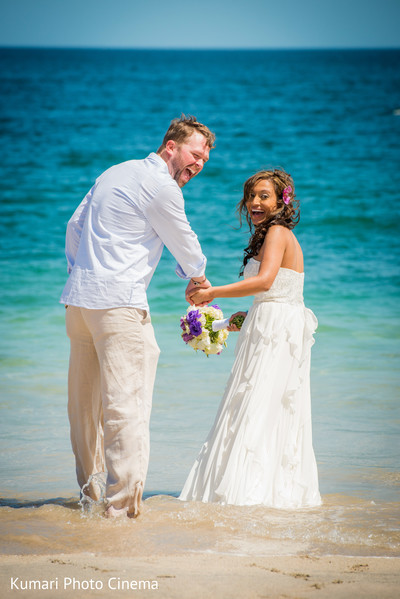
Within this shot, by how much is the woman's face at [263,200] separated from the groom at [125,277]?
1.76ft

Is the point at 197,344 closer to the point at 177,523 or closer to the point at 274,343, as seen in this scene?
the point at 274,343

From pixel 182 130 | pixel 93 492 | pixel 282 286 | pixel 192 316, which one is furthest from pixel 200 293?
pixel 93 492

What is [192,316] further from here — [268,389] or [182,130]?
[182,130]

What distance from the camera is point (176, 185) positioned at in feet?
12.6

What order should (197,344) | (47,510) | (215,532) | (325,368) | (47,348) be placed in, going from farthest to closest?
1. (47,348)
2. (325,368)
3. (197,344)
4. (47,510)
5. (215,532)

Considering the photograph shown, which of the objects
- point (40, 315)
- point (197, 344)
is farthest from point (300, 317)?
point (40, 315)

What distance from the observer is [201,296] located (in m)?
4.19

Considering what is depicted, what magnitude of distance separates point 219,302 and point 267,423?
7.01 metres

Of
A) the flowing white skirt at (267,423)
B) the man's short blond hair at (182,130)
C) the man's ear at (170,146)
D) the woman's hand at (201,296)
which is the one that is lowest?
the flowing white skirt at (267,423)

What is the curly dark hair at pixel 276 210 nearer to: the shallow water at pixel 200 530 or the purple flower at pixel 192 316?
the purple flower at pixel 192 316

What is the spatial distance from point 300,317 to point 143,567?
1730 millimetres

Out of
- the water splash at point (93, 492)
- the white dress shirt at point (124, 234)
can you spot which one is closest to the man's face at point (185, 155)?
the white dress shirt at point (124, 234)

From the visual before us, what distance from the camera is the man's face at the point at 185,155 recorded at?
396cm

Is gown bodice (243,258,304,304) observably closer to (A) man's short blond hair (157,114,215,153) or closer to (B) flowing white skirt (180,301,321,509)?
(B) flowing white skirt (180,301,321,509)
